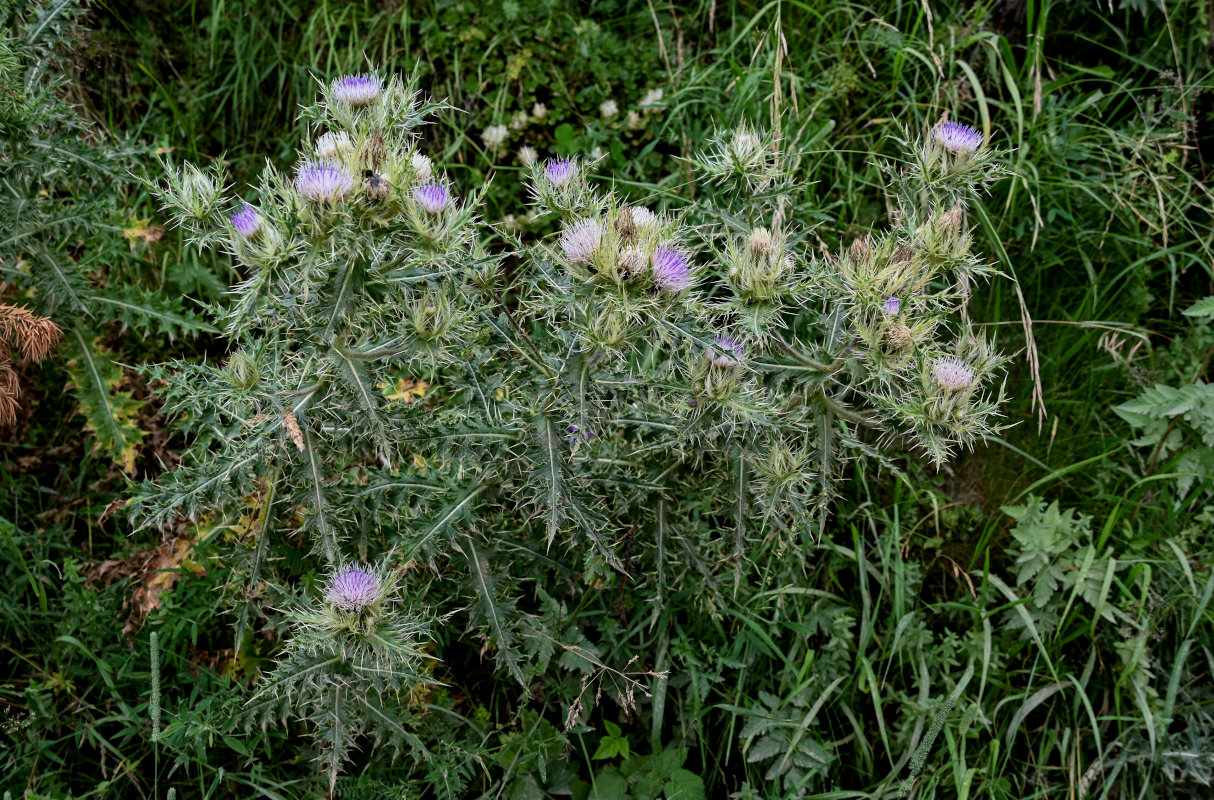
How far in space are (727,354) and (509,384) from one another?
0.60m

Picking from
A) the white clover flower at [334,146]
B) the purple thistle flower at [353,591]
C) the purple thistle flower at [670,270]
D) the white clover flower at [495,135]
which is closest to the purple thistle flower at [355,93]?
the white clover flower at [334,146]

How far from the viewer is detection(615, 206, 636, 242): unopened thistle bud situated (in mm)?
1687

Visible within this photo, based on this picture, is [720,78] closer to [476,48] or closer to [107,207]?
[476,48]

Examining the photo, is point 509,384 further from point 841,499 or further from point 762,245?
point 841,499

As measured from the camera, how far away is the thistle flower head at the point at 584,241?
1.69 metres

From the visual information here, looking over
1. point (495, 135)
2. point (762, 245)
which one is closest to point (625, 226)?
point (762, 245)

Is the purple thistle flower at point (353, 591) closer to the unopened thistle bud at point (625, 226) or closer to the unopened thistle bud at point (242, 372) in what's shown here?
the unopened thistle bud at point (242, 372)

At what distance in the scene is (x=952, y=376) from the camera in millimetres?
1861

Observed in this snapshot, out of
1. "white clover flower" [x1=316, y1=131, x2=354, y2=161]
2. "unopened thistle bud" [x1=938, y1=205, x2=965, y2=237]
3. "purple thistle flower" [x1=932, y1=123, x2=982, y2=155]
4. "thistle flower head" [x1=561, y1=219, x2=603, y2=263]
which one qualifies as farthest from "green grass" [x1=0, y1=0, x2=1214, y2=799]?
"white clover flower" [x1=316, y1=131, x2=354, y2=161]

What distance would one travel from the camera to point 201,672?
94.2 inches

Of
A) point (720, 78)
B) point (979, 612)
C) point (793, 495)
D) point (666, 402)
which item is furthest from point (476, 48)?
point (979, 612)

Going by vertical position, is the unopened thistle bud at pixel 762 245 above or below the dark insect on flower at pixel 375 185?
below

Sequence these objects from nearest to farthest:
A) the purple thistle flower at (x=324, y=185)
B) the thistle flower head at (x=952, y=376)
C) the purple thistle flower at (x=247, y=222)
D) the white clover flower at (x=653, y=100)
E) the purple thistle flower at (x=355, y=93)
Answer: the purple thistle flower at (x=324, y=185) < the purple thistle flower at (x=247, y=222) < the thistle flower head at (x=952, y=376) < the purple thistle flower at (x=355, y=93) < the white clover flower at (x=653, y=100)

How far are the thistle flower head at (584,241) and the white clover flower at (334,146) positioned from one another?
465 mm
